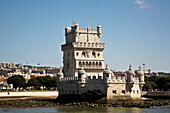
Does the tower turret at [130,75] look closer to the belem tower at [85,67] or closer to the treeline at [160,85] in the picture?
the belem tower at [85,67]

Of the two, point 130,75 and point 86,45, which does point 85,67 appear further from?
point 130,75

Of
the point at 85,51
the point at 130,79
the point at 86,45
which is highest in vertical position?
the point at 86,45

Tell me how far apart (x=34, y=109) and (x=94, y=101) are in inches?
455

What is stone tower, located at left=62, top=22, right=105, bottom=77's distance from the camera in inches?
3194

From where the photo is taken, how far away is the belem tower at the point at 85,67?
233ft

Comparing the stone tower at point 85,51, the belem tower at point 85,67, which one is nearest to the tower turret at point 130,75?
the belem tower at point 85,67

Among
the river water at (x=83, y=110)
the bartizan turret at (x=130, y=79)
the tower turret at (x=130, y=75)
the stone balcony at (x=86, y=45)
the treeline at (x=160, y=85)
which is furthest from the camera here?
the treeline at (x=160, y=85)

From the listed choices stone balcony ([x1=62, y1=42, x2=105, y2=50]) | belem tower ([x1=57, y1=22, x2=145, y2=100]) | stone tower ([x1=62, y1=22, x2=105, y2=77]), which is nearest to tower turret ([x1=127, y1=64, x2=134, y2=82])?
belem tower ([x1=57, y1=22, x2=145, y2=100])

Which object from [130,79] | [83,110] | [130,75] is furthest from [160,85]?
[83,110]

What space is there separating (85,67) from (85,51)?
324 cm

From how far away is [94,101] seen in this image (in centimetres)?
7025

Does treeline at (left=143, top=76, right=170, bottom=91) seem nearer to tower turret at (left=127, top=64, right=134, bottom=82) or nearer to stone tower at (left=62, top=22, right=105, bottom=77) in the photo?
stone tower at (left=62, top=22, right=105, bottom=77)

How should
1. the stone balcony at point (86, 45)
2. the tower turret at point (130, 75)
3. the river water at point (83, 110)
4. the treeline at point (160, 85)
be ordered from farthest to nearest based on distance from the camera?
the treeline at point (160, 85) < the stone balcony at point (86, 45) < the tower turret at point (130, 75) < the river water at point (83, 110)

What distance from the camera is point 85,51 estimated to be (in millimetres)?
81625
